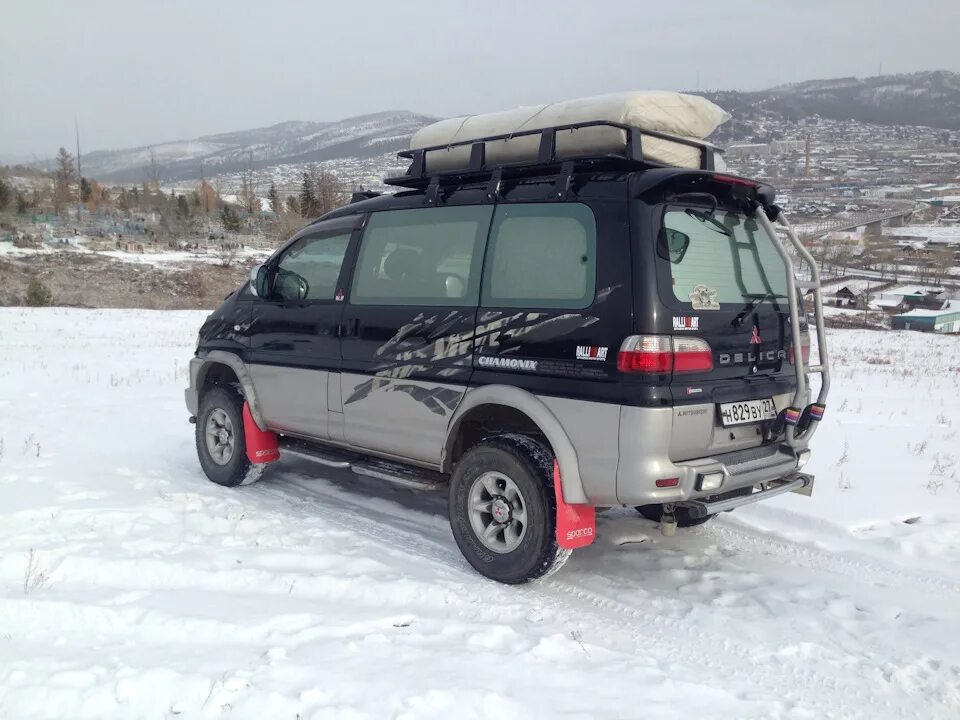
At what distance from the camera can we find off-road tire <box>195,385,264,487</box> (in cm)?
580

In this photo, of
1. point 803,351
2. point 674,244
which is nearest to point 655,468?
point 674,244

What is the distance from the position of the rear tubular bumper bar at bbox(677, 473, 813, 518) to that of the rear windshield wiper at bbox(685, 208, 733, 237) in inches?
55.3

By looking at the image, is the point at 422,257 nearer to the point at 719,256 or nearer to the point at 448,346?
the point at 448,346

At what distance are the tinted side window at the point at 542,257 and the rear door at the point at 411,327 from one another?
126 millimetres

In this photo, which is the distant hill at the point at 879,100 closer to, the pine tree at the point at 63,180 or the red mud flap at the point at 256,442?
the pine tree at the point at 63,180

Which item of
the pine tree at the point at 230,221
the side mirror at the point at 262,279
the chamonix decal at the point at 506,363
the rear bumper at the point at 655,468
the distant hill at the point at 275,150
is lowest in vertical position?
the rear bumper at the point at 655,468

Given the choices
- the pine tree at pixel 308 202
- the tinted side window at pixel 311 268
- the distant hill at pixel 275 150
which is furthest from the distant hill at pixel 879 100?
the tinted side window at pixel 311 268

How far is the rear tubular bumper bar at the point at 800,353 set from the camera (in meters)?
4.08

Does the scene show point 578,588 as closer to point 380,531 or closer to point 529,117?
point 380,531

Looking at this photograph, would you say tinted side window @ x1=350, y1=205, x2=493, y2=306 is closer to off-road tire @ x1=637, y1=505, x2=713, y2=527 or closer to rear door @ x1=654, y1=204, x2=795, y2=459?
rear door @ x1=654, y1=204, x2=795, y2=459

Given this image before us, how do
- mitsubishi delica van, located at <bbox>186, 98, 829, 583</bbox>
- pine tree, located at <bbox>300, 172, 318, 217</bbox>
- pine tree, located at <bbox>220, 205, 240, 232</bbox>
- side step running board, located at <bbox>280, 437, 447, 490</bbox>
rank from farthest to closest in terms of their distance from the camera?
pine tree, located at <bbox>300, 172, 318, 217</bbox> → pine tree, located at <bbox>220, 205, 240, 232</bbox> → side step running board, located at <bbox>280, 437, 447, 490</bbox> → mitsubishi delica van, located at <bbox>186, 98, 829, 583</bbox>

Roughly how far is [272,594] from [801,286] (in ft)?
10.5

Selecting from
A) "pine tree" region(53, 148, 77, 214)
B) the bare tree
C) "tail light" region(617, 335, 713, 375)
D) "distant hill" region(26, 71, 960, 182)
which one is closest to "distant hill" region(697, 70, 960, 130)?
"distant hill" region(26, 71, 960, 182)

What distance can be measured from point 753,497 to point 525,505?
1207 mm
